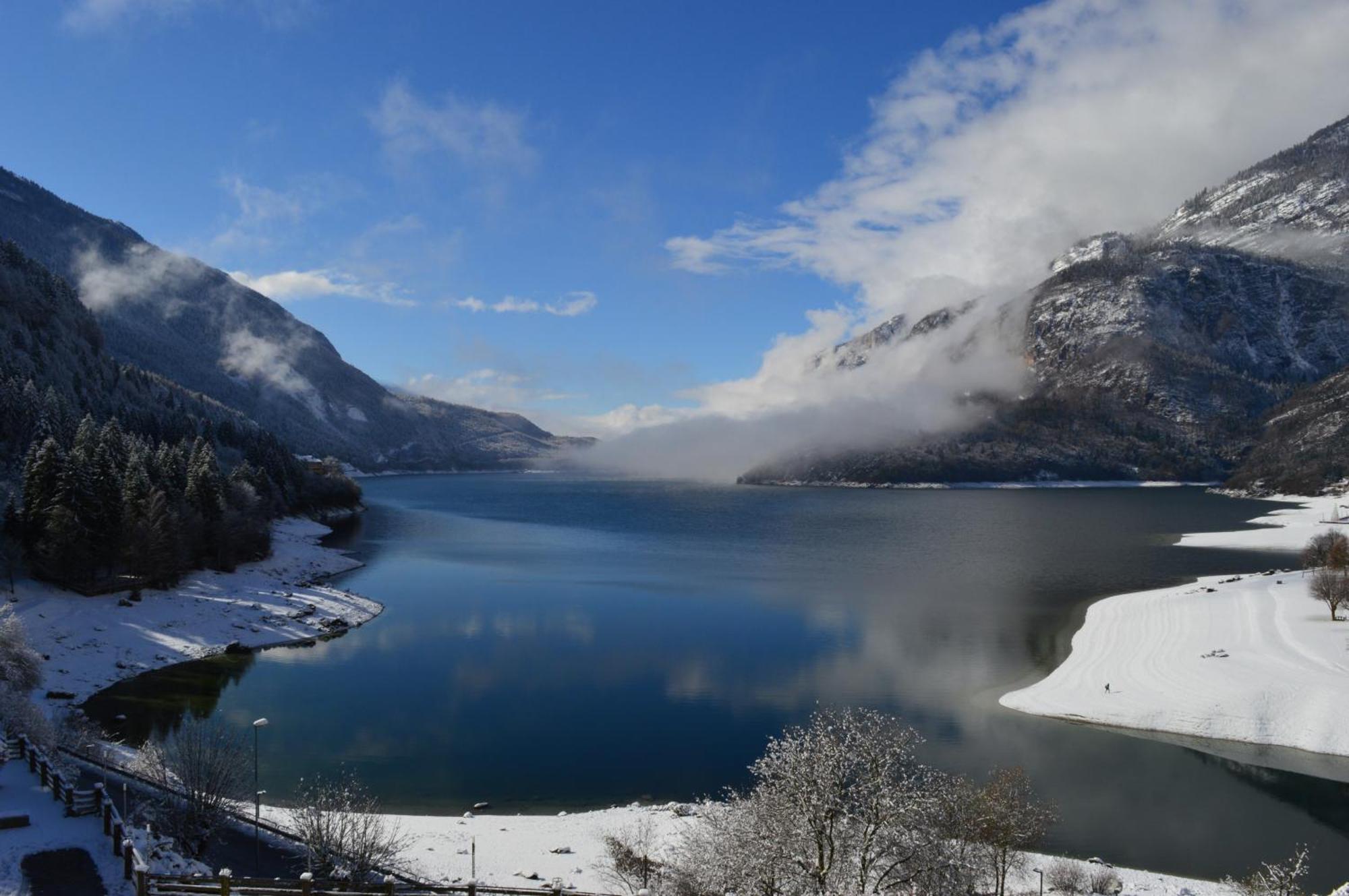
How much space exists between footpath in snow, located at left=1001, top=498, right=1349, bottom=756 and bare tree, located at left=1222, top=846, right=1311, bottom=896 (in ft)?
50.0

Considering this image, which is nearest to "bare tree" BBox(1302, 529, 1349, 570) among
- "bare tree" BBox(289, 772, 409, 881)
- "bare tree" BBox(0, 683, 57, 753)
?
"bare tree" BBox(289, 772, 409, 881)

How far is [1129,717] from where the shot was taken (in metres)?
43.0

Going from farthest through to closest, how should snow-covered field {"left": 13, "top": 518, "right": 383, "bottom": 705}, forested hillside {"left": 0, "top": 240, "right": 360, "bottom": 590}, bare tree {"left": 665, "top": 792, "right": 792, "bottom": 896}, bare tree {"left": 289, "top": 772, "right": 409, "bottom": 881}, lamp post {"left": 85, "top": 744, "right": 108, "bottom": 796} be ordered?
forested hillside {"left": 0, "top": 240, "right": 360, "bottom": 590} < snow-covered field {"left": 13, "top": 518, "right": 383, "bottom": 705} < lamp post {"left": 85, "top": 744, "right": 108, "bottom": 796} < bare tree {"left": 289, "top": 772, "right": 409, "bottom": 881} < bare tree {"left": 665, "top": 792, "right": 792, "bottom": 896}

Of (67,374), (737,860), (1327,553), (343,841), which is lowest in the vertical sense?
(343,841)

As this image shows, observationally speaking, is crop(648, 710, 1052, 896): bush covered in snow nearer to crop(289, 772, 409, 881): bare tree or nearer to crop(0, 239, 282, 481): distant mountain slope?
crop(289, 772, 409, 881): bare tree

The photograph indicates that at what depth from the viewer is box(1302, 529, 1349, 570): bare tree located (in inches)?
2926

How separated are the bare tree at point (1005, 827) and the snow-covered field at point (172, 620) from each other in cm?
4571

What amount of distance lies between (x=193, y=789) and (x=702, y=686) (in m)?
30.3

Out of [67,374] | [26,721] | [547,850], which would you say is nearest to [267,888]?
[547,850]

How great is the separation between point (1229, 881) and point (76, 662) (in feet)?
192

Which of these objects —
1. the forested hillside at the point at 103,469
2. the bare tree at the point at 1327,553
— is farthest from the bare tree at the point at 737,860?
the bare tree at the point at 1327,553

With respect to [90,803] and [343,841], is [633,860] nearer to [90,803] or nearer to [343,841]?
[343,841]

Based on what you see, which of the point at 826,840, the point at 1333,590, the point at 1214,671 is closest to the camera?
the point at 826,840

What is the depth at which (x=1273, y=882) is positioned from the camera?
23.2 m
